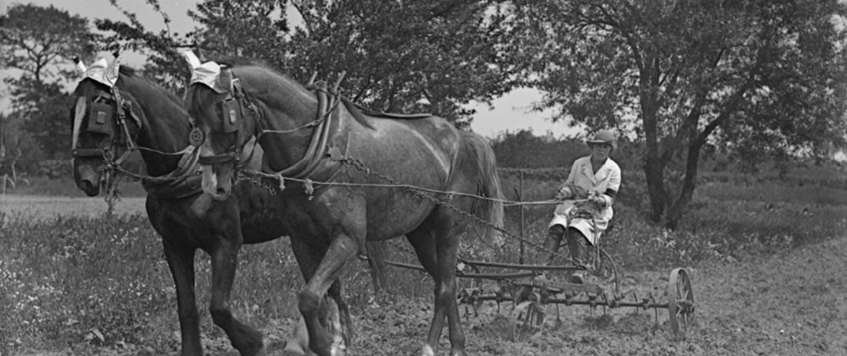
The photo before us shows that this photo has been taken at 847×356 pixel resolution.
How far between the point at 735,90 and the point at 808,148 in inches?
84.2

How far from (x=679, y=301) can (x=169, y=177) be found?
449 centimetres

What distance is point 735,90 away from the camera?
15211 millimetres

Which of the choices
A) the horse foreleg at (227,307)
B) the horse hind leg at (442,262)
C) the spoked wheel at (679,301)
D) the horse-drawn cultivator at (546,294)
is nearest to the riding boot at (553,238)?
the horse-drawn cultivator at (546,294)

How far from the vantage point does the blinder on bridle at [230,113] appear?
4.57 metres

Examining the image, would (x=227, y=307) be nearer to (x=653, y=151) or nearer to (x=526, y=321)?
(x=526, y=321)

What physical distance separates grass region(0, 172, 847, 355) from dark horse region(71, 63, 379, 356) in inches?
47.9

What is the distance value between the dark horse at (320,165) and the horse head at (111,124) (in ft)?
1.72

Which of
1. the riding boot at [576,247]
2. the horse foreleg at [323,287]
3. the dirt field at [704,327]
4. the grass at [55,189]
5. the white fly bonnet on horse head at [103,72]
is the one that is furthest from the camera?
the grass at [55,189]

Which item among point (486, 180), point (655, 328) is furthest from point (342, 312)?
point (655, 328)

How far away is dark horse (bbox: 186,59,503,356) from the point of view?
465 centimetres

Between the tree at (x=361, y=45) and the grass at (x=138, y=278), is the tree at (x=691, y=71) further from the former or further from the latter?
the tree at (x=361, y=45)

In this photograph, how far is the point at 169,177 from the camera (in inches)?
205

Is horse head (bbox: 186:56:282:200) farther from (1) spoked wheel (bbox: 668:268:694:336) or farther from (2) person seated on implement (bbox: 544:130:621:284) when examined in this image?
(1) spoked wheel (bbox: 668:268:694:336)

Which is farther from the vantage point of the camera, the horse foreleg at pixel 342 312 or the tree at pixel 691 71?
the tree at pixel 691 71
